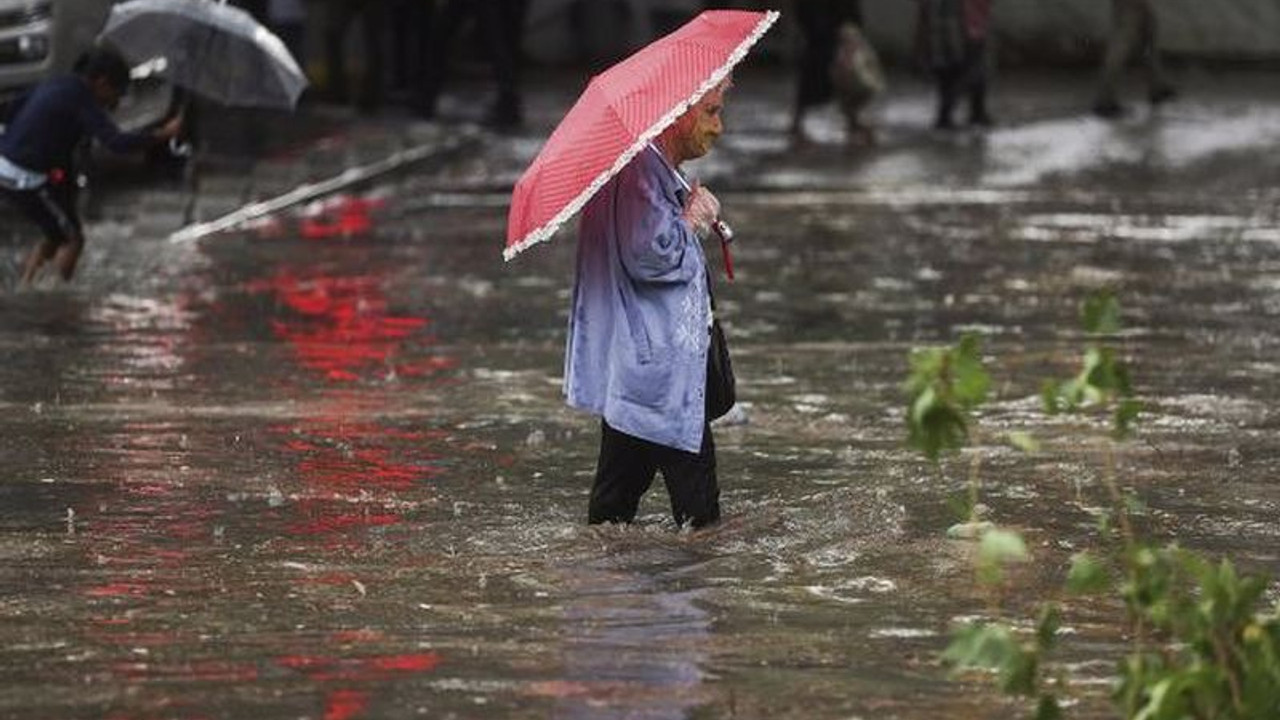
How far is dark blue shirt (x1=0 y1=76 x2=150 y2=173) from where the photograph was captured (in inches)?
698

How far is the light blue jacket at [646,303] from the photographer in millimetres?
9945

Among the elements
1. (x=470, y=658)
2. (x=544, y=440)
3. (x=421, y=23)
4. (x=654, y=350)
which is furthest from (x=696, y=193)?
(x=421, y=23)

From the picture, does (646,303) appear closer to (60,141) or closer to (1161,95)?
(60,141)

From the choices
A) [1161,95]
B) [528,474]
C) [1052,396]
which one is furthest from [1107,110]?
[1052,396]

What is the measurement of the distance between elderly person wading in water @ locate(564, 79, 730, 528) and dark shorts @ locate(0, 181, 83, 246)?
27.4ft

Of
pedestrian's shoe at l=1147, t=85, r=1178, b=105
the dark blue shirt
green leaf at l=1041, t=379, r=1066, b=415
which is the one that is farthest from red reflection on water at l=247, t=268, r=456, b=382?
pedestrian's shoe at l=1147, t=85, r=1178, b=105

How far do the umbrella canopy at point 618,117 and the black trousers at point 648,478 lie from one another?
2.32 feet

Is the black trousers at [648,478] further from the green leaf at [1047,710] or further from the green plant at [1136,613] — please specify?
the green leaf at [1047,710]

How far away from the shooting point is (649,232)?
9938 millimetres

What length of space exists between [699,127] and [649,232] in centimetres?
35

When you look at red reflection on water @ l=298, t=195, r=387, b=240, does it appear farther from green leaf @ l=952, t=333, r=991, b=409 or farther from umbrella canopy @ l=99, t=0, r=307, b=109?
green leaf @ l=952, t=333, r=991, b=409

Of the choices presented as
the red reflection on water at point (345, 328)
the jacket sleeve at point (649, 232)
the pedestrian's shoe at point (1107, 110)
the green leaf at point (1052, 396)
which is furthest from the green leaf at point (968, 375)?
the pedestrian's shoe at point (1107, 110)

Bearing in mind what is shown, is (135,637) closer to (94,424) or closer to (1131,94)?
(94,424)

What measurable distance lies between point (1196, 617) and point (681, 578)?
316 centimetres
